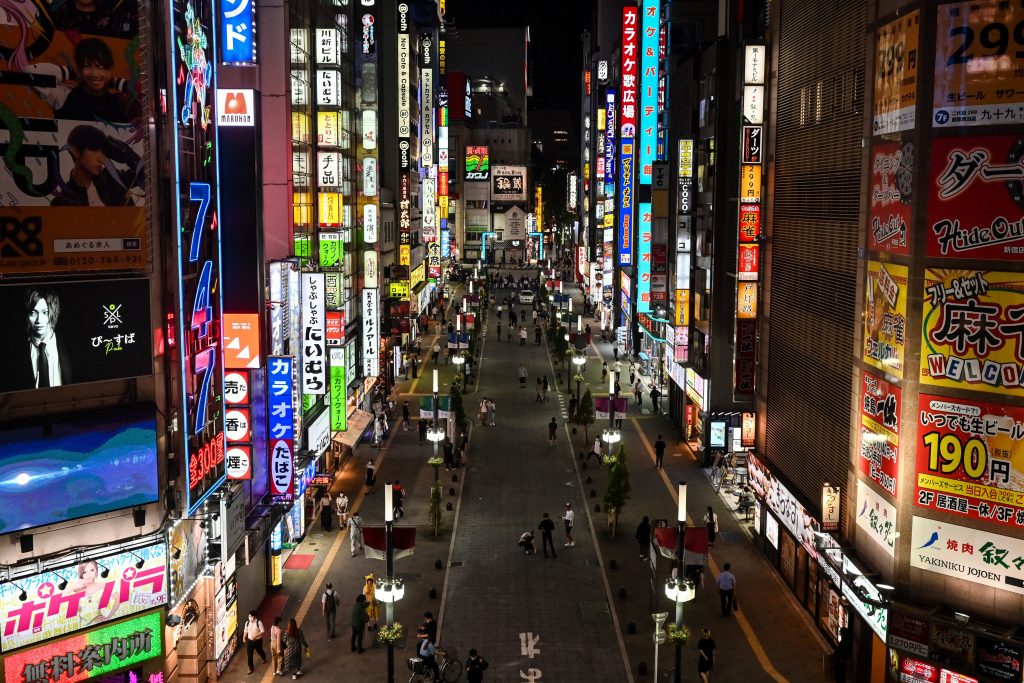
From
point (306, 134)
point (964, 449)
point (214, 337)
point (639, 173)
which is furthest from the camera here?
point (639, 173)

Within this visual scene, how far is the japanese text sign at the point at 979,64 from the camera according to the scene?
732 inches

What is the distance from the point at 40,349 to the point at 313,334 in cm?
1406

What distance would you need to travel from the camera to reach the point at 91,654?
64.3 ft

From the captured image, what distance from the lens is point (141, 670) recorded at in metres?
20.7

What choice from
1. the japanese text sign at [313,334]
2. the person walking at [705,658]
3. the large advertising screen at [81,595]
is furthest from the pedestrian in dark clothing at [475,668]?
the japanese text sign at [313,334]

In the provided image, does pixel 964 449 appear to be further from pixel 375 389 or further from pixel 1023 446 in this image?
pixel 375 389

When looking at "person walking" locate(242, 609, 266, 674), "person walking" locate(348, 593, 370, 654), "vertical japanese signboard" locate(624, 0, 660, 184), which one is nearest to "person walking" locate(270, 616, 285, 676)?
"person walking" locate(242, 609, 266, 674)

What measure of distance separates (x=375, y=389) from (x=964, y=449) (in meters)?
36.5

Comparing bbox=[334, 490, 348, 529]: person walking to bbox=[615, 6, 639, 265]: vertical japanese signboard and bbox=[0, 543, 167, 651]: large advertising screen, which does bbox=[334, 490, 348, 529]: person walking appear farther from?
bbox=[615, 6, 639, 265]: vertical japanese signboard

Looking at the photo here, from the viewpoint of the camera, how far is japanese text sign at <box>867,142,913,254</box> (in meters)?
20.7

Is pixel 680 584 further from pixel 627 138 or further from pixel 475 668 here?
pixel 627 138

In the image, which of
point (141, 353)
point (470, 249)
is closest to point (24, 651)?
point (141, 353)

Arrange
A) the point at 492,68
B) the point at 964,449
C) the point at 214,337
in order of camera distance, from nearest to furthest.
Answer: the point at 964,449 < the point at 214,337 < the point at 492,68

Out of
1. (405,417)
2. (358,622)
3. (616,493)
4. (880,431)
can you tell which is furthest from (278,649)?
(405,417)
